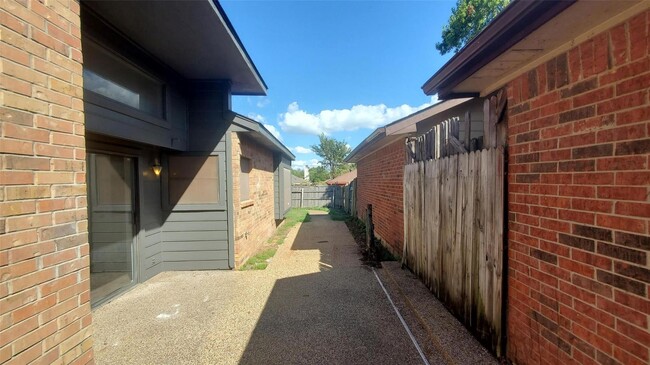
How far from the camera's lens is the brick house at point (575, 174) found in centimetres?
147

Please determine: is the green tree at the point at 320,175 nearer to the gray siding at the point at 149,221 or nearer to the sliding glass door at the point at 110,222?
the gray siding at the point at 149,221

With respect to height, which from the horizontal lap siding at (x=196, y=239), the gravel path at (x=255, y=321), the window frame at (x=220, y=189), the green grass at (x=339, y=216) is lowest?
the green grass at (x=339, y=216)

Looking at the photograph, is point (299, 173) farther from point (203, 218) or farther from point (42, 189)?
point (42, 189)

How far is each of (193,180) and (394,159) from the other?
425 centimetres

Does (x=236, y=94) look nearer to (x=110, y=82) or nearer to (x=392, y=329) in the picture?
(x=110, y=82)

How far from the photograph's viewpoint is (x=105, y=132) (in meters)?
3.46

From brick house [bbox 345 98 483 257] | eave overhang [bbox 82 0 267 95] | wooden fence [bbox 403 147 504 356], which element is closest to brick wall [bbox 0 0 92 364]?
eave overhang [bbox 82 0 267 95]

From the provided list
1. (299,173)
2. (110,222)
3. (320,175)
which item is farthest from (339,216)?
(299,173)

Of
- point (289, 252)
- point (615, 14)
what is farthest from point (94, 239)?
point (615, 14)

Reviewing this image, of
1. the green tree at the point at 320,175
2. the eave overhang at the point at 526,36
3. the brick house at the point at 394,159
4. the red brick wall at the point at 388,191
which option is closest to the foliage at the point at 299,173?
the green tree at the point at 320,175

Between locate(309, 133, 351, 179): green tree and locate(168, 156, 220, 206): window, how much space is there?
52495 mm

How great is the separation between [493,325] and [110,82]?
535 cm

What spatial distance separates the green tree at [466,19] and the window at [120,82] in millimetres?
14714

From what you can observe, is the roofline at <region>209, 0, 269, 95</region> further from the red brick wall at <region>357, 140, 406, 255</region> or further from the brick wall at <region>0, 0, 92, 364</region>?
the red brick wall at <region>357, 140, 406, 255</region>
